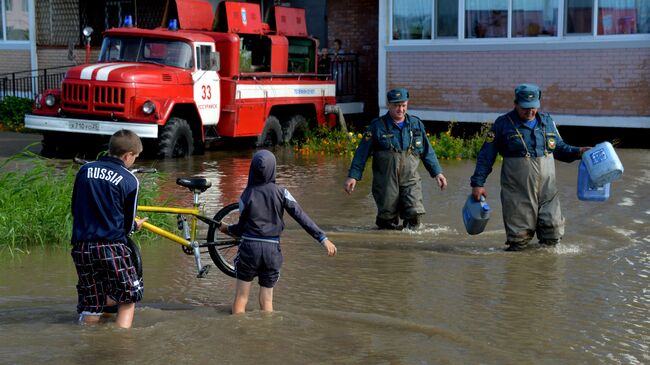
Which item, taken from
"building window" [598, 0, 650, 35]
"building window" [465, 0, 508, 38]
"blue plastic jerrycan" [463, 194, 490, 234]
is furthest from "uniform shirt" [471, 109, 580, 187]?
"building window" [465, 0, 508, 38]

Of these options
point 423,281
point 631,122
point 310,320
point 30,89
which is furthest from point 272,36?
point 310,320

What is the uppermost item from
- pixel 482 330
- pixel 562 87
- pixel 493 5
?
pixel 493 5

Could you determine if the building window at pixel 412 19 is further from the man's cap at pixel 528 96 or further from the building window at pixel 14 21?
the building window at pixel 14 21

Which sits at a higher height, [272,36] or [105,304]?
[272,36]

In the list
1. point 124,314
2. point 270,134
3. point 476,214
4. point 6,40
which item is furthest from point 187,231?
point 6,40

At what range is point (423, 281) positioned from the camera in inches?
314

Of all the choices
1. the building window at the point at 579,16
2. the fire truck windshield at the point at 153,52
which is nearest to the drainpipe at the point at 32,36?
the fire truck windshield at the point at 153,52

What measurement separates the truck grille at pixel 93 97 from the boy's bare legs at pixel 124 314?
1000 cm

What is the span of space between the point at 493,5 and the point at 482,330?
517 inches

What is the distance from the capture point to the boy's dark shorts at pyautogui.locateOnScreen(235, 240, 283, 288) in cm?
648

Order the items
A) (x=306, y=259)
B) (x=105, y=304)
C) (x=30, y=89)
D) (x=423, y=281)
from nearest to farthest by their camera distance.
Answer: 1. (x=105, y=304)
2. (x=423, y=281)
3. (x=306, y=259)
4. (x=30, y=89)

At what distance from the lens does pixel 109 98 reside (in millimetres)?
16062

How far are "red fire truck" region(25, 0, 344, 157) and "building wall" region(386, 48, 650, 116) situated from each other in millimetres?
1717

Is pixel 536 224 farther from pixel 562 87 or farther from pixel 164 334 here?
pixel 562 87
